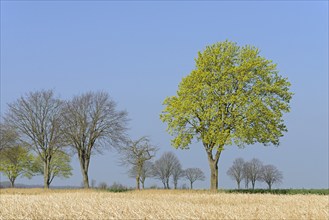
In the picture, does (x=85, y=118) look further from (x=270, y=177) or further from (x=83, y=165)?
(x=270, y=177)

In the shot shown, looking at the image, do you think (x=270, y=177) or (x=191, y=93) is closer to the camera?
(x=191, y=93)

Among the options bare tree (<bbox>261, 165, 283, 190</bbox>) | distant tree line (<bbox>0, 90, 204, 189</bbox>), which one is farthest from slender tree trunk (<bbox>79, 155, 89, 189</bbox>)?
bare tree (<bbox>261, 165, 283, 190</bbox>)

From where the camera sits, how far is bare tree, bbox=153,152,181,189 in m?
63.0

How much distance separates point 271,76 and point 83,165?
2385 centimetres

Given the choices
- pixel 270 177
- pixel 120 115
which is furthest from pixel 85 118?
pixel 270 177

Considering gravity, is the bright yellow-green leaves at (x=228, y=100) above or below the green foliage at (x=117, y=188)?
above

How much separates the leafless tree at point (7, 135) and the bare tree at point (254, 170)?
3555cm

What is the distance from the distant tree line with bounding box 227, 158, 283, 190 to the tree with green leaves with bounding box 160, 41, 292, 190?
29167 mm

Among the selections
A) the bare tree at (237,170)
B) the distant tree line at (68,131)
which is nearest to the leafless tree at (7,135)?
the distant tree line at (68,131)

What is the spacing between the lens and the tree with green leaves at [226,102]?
3516 cm

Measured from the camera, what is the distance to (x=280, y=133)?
35.8 meters

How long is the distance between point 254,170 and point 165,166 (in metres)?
14.3

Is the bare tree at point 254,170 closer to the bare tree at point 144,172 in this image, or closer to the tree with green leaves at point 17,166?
the bare tree at point 144,172

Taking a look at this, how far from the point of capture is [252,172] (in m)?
64.9
